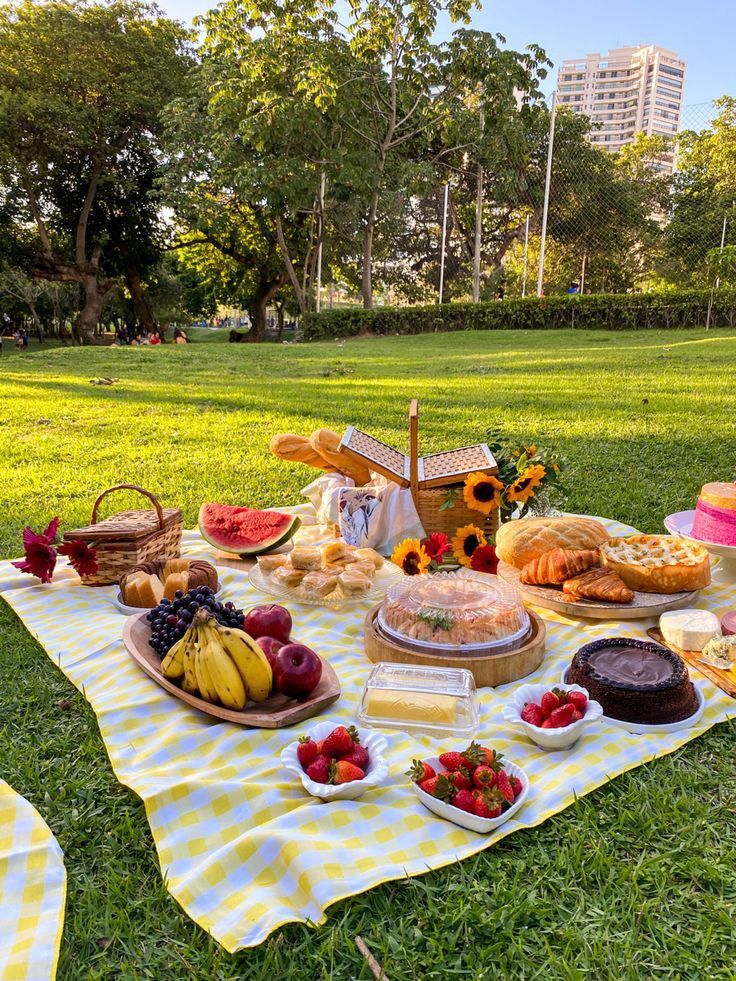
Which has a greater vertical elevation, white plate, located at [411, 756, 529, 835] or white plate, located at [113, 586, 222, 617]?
white plate, located at [411, 756, 529, 835]

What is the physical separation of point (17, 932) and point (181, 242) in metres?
42.6

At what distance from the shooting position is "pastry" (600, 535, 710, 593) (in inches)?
151

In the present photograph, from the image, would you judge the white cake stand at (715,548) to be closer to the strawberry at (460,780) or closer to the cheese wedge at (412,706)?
the cheese wedge at (412,706)

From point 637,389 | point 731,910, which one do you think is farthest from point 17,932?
point 637,389

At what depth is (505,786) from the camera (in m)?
2.41

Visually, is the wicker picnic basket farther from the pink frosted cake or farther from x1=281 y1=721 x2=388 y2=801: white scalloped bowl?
the pink frosted cake

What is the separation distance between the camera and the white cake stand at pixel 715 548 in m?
4.11

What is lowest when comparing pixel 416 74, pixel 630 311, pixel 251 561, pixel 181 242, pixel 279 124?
pixel 251 561

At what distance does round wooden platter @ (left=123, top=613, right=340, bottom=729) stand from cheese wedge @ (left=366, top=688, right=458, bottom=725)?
19cm

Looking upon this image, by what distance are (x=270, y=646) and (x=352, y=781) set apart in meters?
0.91

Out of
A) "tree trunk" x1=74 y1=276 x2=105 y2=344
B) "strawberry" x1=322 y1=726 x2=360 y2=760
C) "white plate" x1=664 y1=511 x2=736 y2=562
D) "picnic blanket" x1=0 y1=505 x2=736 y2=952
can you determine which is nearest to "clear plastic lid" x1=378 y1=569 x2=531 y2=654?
"picnic blanket" x1=0 y1=505 x2=736 y2=952

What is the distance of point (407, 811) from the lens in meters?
2.42

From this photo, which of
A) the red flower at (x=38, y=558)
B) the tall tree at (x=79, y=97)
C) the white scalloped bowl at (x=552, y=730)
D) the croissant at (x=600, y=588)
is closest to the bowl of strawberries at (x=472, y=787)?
the white scalloped bowl at (x=552, y=730)

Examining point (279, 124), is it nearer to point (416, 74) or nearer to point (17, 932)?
point (416, 74)
